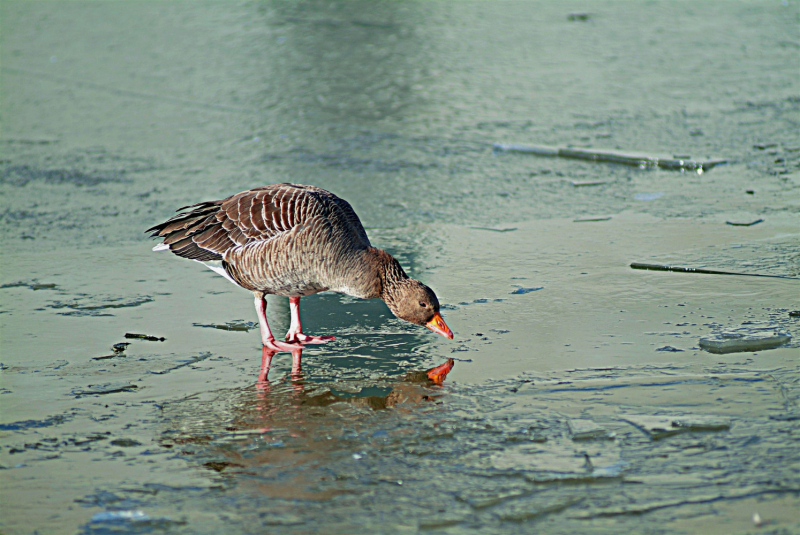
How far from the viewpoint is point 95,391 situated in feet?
15.0

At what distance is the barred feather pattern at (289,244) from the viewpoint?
16.5 feet

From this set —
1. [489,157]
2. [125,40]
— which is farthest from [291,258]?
[125,40]

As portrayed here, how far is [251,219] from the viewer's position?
5312 mm

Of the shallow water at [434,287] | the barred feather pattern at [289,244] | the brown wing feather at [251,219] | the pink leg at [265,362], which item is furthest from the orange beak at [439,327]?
the pink leg at [265,362]

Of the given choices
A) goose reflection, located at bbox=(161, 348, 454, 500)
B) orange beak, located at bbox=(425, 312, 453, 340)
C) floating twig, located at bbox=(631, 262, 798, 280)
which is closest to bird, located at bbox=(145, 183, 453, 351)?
orange beak, located at bbox=(425, 312, 453, 340)

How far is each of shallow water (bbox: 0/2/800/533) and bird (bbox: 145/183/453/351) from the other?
0.28 metres

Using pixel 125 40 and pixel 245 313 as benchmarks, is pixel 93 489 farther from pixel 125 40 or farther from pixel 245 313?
pixel 125 40

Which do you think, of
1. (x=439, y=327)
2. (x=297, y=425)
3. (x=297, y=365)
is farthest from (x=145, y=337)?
(x=439, y=327)

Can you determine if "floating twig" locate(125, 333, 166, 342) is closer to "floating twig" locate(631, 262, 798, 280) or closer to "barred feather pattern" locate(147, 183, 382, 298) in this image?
"barred feather pattern" locate(147, 183, 382, 298)

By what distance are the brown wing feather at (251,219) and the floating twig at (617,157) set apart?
4.06 metres

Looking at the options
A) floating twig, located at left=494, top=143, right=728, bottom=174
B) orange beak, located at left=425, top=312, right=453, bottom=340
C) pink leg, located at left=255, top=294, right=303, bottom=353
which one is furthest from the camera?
floating twig, located at left=494, top=143, right=728, bottom=174

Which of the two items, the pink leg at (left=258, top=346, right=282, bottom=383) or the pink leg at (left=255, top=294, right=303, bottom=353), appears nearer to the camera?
the pink leg at (left=258, top=346, right=282, bottom=383)

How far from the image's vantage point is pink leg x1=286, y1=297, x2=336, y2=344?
529cm

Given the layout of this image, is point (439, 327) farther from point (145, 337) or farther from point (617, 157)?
point (617, 157)
